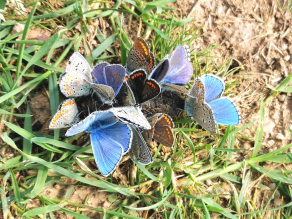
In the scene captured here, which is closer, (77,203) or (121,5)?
(77,203)

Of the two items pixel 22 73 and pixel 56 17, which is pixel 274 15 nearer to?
pixel 56 17

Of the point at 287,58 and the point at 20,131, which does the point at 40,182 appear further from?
the point at 287,58

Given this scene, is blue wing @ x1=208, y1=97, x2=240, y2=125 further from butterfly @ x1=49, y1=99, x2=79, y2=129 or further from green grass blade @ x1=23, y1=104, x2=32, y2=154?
green grass blade @ x1=23, y1=104, x2=32, y2=154

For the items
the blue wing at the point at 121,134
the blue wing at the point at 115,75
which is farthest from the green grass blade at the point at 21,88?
the blue wing at the point at 121,134

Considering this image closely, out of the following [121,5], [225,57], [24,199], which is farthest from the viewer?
[225,57]

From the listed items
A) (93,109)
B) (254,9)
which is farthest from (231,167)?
(254,9)

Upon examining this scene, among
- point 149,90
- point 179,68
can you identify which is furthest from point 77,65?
point 179,68
